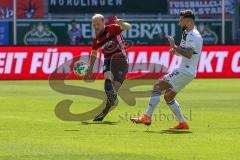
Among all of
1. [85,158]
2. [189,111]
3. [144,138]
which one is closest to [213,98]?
[189,111]

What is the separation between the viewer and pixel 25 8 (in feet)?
161

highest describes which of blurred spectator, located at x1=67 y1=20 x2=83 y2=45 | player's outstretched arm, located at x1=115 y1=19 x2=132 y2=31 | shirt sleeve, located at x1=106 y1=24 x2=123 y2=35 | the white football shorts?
player's outstretched arm, located at x1=115 y1=19 x2=132 y2=31

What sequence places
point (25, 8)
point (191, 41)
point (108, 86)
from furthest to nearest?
point (25, 8)
point (108, 86)
point (191, 41)

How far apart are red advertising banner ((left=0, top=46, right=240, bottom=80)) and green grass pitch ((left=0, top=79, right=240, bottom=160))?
358 inches

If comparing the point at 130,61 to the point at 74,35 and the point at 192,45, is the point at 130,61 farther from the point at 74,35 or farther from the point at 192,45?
the point at 192,45

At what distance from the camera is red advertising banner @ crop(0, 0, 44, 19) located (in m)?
48.5

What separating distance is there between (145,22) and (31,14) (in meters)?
6.72

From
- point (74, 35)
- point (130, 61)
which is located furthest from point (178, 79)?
point (74, 35)

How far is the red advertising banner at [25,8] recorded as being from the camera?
48469mm

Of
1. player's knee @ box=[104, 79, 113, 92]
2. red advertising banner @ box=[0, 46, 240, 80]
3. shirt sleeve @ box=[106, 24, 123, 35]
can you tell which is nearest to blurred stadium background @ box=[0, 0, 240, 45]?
red advertising banner @ box=[0, 46, 240, 80]

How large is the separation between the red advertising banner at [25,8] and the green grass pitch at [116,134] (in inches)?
1012

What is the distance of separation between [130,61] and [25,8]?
17.6 m

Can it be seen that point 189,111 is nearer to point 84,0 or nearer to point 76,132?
point 76,132

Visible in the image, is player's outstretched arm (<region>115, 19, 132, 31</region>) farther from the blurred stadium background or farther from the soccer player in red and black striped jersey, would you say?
the blurred stadium background
